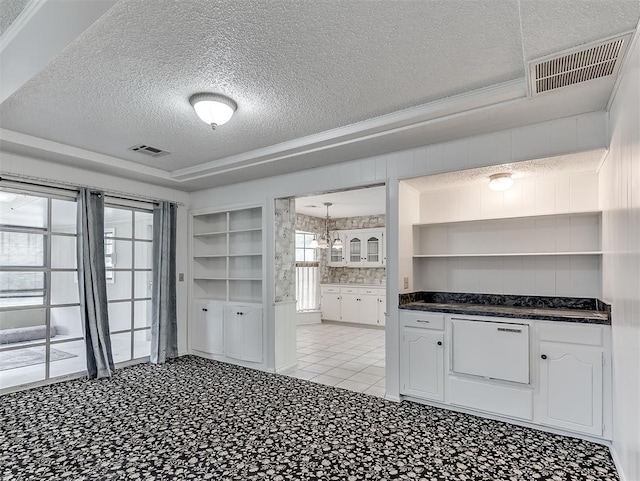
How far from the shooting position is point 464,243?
409cm

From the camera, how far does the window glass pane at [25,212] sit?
387 centimetres

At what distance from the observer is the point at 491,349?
317 centimetres

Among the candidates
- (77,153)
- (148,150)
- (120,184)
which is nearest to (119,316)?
(120,184)

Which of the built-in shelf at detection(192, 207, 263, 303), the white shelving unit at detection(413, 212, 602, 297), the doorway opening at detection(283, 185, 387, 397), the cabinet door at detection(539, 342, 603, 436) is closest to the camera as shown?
the cabinet door at detection(539, 342, 603, 436)

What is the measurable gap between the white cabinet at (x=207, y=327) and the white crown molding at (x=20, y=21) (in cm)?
381

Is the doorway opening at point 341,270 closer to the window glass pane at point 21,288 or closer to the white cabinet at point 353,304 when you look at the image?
the white cabinet at point 353,304

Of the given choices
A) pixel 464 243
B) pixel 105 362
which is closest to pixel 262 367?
pixel 105 362

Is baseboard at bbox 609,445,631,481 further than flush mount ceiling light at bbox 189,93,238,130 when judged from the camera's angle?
No

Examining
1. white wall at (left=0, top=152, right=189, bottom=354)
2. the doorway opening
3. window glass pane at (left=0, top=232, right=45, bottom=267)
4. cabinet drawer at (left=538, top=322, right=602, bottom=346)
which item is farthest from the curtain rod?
cabinet drawer at (left=538, top=322, right=602, bottom=346)

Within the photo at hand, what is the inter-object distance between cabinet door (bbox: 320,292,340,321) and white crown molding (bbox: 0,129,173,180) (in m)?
4.73

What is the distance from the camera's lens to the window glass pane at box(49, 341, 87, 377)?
4.18 m

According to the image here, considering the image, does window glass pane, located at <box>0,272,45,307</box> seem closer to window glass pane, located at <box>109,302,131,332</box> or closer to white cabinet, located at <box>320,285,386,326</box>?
window glass pane, located at <box>109,302,131,332</box>

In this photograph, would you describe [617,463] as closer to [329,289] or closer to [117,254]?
[117,254]

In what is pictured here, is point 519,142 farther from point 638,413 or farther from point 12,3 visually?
point 12,3
